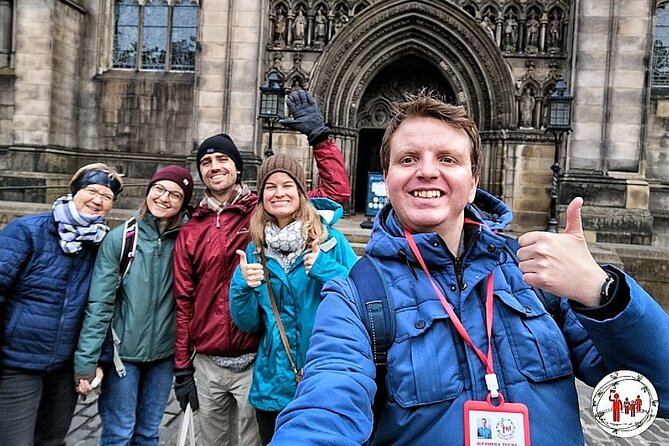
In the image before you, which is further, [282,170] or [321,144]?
[321,144]

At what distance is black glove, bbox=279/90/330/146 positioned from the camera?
10.7ft

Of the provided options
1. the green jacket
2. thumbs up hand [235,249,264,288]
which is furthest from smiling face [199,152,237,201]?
thumbs up hand [235,249,264,288]

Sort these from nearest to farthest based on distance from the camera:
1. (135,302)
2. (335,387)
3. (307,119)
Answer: (335,387) → (135,302) → (307,119)

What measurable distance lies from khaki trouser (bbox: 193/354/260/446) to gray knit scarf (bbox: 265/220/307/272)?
684mm

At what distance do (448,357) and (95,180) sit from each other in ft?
7.97


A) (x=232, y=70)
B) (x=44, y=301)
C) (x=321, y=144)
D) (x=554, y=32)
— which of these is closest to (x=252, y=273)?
(x=321, y=144)

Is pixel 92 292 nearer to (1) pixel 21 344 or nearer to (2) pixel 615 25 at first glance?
(1) pixel 21 344

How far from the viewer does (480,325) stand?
1340mm

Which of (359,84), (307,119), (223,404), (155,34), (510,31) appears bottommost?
(223,404)

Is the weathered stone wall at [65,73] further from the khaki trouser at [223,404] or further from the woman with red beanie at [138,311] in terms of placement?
the khaki trouser at [223,404]

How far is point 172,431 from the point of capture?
423cm

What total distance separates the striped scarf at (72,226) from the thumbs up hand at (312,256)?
4.07 ft

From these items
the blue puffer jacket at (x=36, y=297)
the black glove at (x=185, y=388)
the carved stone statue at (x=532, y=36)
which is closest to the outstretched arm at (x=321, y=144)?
the black glove at (x=185, y=388)

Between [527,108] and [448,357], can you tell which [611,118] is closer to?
[527,108]
